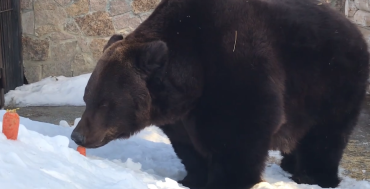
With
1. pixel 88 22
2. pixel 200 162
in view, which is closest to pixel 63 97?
pixel 88 22

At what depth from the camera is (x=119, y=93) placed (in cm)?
392

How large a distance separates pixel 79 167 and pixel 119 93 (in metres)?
0.76

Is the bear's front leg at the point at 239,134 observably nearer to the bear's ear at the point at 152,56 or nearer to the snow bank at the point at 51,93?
the bear's ear at the point at 152,56

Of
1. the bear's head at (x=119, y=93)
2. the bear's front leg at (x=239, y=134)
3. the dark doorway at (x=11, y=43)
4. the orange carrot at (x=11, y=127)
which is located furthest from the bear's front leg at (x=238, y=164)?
the dark doorway at (x=11, y=43)

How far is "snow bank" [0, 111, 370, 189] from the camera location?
8.93 ft

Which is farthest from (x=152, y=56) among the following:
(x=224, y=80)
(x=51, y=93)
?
(x=51, y=93)

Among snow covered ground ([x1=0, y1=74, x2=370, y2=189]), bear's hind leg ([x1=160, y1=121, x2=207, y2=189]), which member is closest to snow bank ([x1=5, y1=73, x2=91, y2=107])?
snow covered ground ([x1=0, y1=74, x2=370, y2=189])

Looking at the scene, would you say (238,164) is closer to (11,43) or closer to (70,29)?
(70,29)

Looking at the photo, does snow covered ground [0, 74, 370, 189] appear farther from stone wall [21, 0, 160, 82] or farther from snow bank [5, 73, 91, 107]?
stone wall [21, 0, 160, 82]

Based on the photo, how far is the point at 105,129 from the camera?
13.0ft

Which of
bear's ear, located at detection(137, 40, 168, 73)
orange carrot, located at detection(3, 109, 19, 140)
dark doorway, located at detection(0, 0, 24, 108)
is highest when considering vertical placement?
bear's ear, located at detection(137, 40, 168, 73)

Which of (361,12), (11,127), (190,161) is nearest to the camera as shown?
(11,127)

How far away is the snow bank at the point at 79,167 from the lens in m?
2.72

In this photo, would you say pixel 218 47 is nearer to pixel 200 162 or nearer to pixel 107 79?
pixel 107 79
